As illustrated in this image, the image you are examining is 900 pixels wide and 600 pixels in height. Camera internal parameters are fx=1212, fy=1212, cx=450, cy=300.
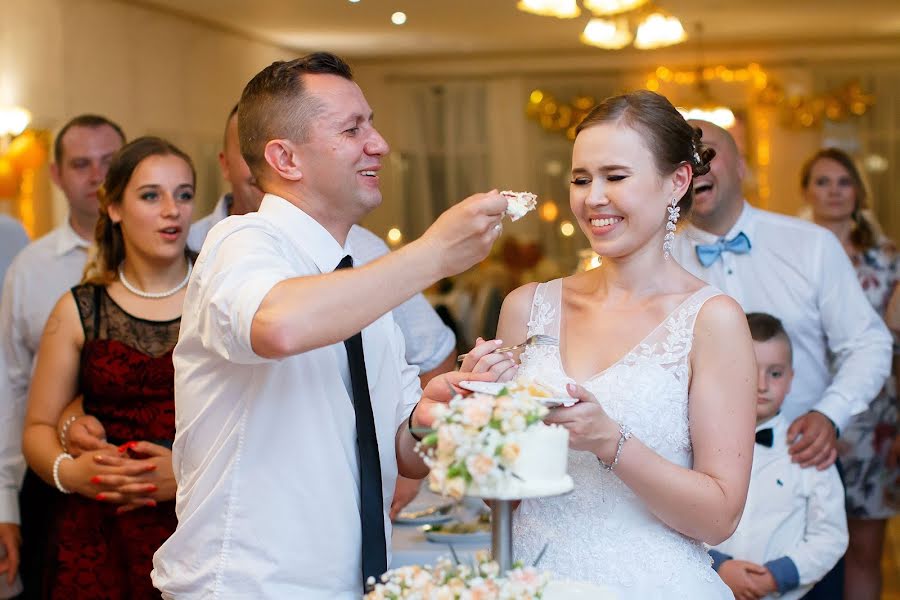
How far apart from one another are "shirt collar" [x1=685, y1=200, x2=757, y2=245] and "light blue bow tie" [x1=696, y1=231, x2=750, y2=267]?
26mm

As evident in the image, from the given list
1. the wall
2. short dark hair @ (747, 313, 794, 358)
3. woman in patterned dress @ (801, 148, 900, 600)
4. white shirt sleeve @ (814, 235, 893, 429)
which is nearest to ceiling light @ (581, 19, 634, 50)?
woman in patterned dress @ (801, 148, 900, 600)

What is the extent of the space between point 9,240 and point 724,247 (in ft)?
10.0

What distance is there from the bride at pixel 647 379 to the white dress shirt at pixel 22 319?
5.60 ft

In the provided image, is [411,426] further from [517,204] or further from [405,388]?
[517,204]

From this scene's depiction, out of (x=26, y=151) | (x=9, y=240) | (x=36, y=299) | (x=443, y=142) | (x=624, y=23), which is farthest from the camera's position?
(x=443, y=142)

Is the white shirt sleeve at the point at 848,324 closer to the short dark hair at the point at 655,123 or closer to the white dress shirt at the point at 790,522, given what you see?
the white dress shirt at the point at 790,522

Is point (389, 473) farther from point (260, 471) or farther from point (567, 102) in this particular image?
point (567, 102)

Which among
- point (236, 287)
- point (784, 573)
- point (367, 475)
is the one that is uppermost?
point (236, 287)

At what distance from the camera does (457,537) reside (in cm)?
329

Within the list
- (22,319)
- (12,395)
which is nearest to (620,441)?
(12,395)

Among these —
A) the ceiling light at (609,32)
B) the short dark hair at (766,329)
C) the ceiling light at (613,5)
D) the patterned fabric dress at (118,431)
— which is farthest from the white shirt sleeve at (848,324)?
the ceiling light at (609,32)

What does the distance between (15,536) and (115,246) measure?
2.85 ft

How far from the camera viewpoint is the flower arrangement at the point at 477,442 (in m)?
1.63

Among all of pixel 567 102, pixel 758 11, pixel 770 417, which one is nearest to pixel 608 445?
pixel 770 417
